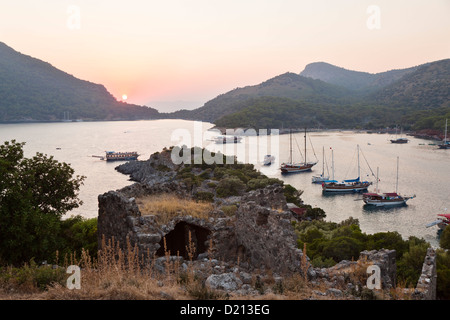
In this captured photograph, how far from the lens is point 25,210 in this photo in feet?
43.4

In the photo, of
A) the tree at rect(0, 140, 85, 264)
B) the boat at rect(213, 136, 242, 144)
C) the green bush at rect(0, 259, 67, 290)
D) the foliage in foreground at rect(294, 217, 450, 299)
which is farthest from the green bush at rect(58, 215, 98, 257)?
the boat at rect(213, 136, 242, 144)

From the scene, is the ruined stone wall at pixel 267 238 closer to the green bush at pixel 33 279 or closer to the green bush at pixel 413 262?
the green bush at pixel 33 279

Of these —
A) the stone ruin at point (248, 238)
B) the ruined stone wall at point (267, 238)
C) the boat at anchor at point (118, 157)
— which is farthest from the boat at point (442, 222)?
the boat at anchor at point (118, 157)

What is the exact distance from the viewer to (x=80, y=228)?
1725 cm

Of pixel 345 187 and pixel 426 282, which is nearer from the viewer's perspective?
pixel 426 282

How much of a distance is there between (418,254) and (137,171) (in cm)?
6969

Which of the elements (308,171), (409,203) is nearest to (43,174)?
(409,203)

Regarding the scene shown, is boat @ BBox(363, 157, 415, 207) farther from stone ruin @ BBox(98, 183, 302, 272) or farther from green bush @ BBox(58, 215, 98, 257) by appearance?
green bush @ BBox(58, 215, 98, 257)

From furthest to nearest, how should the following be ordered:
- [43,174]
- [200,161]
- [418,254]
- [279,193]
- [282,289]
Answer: [200,161], [418,254], [43,174], [279,193], [282,289]

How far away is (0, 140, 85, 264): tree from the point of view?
12633 mm

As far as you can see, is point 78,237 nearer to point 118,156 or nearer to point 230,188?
point 230,188

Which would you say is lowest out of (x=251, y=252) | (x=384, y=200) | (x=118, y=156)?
(x=384, y=200)

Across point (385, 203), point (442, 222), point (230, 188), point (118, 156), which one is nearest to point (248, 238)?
point (442, 222)
